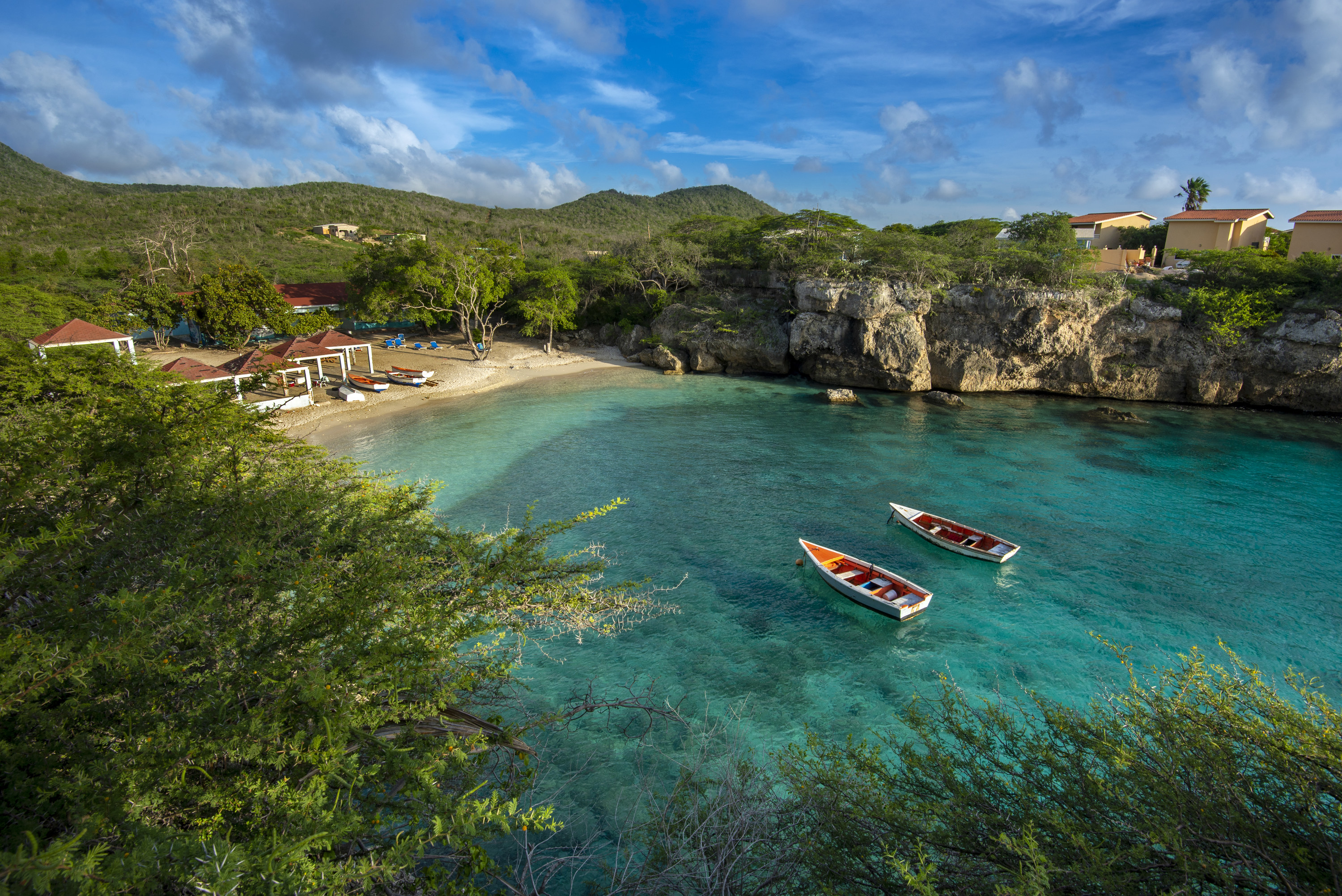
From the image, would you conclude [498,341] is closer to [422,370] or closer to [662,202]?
[422,370]

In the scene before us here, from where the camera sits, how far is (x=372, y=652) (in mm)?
5184

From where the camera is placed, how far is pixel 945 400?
105ft

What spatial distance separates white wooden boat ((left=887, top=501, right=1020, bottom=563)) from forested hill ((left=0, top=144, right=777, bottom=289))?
4226 cm

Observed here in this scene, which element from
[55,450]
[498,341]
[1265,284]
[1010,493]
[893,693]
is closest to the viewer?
[55,450]

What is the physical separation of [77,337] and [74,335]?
11cm

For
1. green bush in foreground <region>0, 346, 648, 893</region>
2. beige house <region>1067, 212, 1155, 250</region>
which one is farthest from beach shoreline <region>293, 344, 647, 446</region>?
beige house <region>1067, 212, 1155, 250</region>

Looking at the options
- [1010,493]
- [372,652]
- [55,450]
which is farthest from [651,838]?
[1010,493]

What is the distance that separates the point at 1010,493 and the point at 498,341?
36.2m

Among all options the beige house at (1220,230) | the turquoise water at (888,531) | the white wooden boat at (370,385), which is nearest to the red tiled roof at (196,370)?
the turquoise water at (888,531)

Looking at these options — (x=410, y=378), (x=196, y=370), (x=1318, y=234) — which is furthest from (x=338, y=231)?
(x=1318, y=234)

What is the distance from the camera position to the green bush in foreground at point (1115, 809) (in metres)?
4.03

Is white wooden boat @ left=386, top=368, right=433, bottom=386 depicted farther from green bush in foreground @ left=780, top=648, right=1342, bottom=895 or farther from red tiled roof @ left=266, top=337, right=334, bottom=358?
green bush in foreground @ left=780, top=648, right=1342, bottom=895

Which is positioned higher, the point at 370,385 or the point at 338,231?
the point at 338,231

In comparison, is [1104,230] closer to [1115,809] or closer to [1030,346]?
[1030,346]
